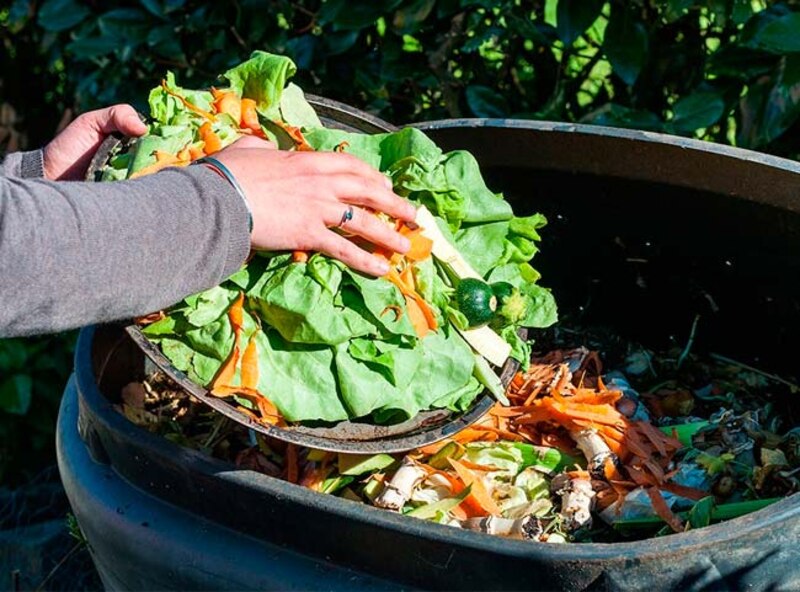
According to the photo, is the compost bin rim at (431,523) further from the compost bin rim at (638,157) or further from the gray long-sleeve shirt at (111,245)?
the compost bin rim at (638,157)

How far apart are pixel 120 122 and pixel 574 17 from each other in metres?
1.32

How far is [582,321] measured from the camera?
9.15 ft

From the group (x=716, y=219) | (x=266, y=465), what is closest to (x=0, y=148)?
(x=266, y=465)

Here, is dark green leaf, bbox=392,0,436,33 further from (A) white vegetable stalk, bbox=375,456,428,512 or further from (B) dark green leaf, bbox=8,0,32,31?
(B) dark green leaf, bbox=8,0,32,31

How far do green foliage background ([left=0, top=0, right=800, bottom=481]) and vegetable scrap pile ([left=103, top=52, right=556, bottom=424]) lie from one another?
84cm

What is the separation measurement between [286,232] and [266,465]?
701 mm

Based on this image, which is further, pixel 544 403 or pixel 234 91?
pixel 544 403

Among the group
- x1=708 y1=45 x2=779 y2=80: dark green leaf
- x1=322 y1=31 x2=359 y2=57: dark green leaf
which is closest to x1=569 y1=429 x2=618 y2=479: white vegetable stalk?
x1=708 y1=45 x2=779 y2=80: dark green leaf

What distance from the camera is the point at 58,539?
3469 mm

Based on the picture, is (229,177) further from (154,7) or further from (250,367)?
(154,7)

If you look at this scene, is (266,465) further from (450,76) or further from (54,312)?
(450,76)

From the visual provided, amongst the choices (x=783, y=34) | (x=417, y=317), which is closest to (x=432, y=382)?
(x=417, y=317)

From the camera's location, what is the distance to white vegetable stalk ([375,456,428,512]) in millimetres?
2119

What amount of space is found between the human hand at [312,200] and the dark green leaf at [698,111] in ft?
4.03
